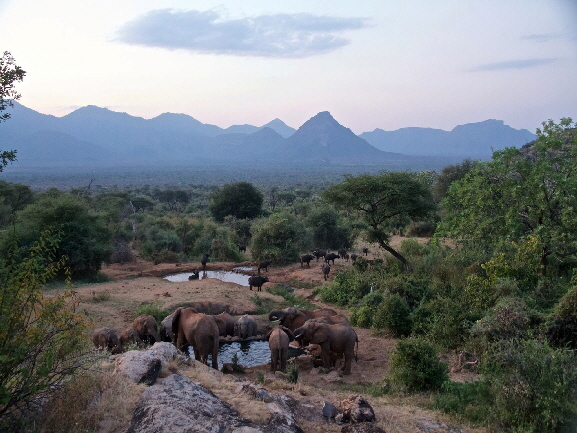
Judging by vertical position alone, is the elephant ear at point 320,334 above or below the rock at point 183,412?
below

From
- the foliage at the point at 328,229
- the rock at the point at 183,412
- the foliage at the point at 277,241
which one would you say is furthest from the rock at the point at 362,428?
the foliage at the point at 328,229

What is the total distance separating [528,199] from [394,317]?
5.23 meters

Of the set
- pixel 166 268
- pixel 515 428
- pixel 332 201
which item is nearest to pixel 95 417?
pixel 515 428

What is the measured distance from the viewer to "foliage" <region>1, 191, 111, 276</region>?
19875 mm

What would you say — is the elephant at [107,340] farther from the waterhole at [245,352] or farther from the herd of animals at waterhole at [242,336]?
the waterhole at [245,352]

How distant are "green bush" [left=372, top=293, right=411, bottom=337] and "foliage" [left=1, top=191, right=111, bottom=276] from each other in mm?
13428

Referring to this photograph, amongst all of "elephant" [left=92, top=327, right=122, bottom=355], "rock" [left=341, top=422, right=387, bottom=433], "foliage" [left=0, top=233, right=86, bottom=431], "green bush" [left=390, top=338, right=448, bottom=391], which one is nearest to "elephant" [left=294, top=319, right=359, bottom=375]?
"green bush" [left=390, top=338, right=448, bottom=391]

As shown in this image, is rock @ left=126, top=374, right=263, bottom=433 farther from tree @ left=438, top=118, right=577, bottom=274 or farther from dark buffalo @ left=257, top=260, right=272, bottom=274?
dark buffalo @ left=257, top=260, right=272, bottom=274

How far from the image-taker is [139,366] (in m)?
6.68

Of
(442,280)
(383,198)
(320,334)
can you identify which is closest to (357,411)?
(320,334)

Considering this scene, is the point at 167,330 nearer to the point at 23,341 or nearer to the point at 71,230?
the point at 23,341

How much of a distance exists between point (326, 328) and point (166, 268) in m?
15.0

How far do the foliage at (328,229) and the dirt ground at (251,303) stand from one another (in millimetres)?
2996

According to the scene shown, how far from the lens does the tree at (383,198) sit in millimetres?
18672
